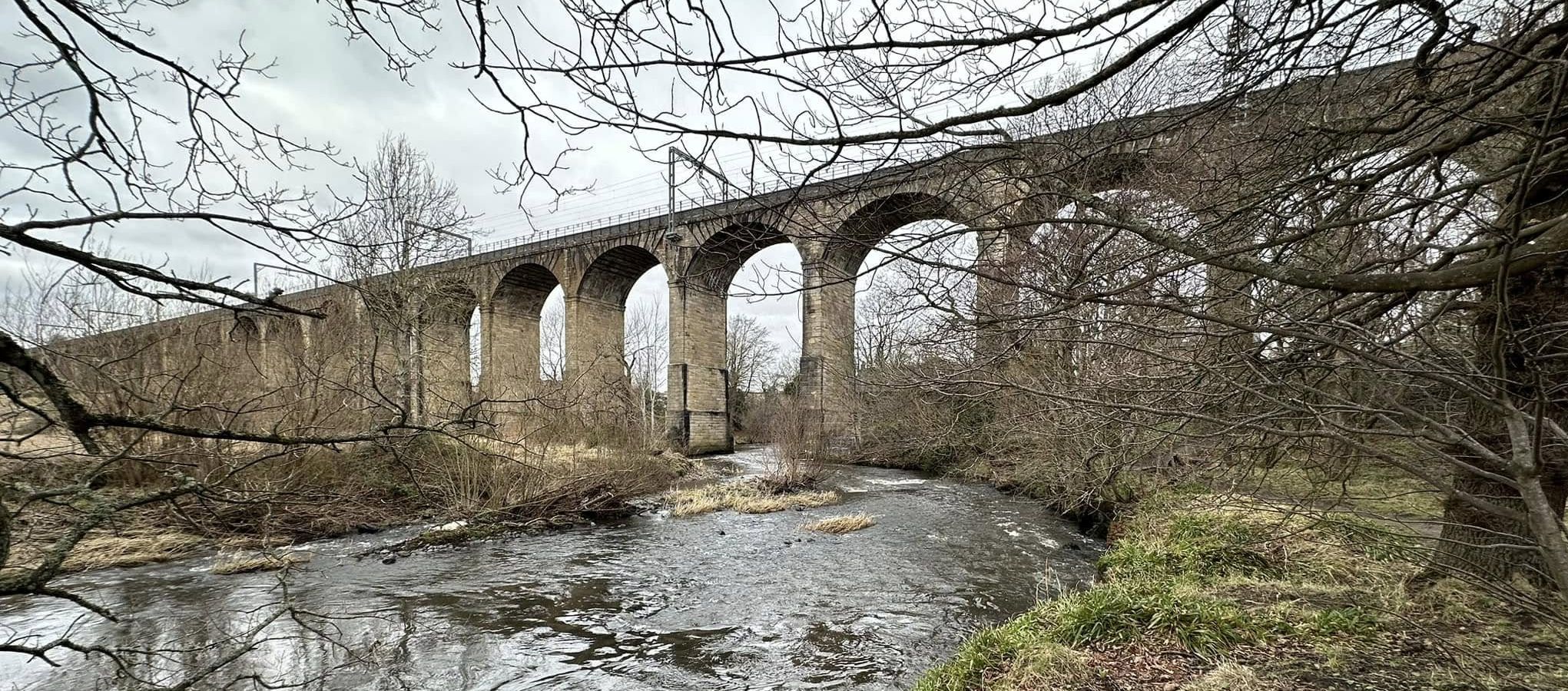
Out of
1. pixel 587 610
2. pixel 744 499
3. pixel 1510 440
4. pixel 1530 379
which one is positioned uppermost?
pixel 1530 379

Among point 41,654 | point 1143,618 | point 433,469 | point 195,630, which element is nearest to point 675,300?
point 433,469

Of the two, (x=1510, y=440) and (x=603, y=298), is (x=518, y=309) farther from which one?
(x=1510, y=440)

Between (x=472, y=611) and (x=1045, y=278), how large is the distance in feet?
17.8

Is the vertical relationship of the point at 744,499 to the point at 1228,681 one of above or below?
below

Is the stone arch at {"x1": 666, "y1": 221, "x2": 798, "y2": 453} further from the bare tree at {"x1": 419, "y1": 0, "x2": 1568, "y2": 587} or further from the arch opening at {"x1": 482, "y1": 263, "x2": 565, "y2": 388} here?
the bare tree at {"x1": 419, "y1": 0, "x2": 1568, "y2": 587}

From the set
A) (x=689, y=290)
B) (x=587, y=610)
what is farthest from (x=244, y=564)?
(x=689, y=290)

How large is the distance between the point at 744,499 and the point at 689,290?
12.0m

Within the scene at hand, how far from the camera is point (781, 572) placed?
735cm

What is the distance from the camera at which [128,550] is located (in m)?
7.19

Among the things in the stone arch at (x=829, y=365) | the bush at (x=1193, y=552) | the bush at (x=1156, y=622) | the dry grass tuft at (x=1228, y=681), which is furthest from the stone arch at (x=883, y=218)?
the stone arch at (x=829, y=365)

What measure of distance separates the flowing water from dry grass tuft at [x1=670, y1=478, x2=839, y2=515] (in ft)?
6.06

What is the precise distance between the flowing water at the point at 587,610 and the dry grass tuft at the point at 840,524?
22 centimetres

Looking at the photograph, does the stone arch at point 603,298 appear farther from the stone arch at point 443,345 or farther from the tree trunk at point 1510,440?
the tree trunk at point 1510,440

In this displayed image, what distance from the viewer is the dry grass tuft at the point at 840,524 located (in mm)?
9641
